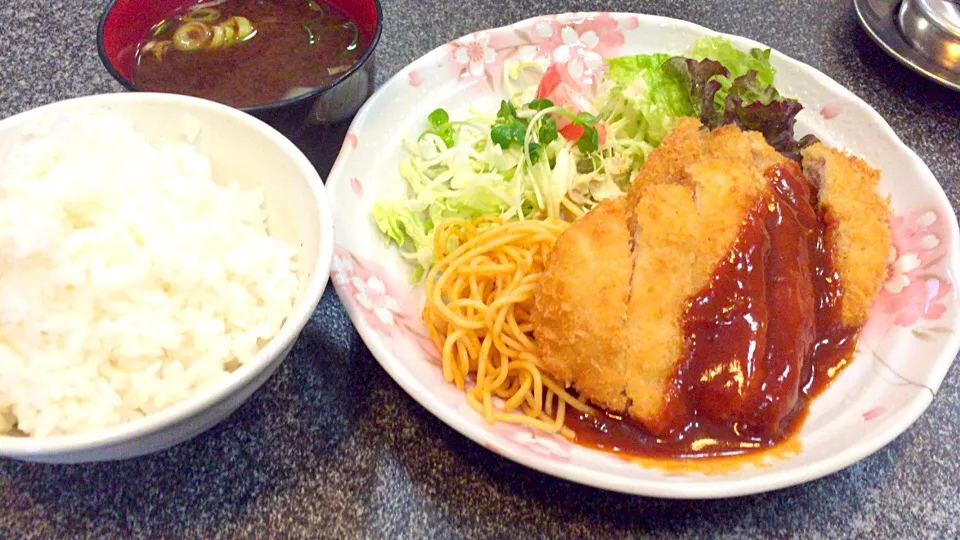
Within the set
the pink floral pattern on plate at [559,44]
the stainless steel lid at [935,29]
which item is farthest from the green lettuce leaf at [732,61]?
the stainless steel lid at [935,29]

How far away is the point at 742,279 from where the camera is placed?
1576 millimetres

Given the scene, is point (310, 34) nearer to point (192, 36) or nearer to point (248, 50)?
point (248, 50)

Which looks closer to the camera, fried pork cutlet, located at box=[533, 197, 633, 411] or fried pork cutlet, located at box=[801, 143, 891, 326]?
fried pork cutlet, located at box=[533, 197, 633, 411]

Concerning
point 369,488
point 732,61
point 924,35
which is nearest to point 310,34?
point 369,488

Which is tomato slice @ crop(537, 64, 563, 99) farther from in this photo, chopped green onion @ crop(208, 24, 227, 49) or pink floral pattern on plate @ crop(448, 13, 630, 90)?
chopped green onion @ crop(208, 24, 227, 49)

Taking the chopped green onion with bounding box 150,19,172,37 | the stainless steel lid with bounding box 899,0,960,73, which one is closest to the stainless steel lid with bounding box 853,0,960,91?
the stainless steel lid with bounding box 899,0,960,73

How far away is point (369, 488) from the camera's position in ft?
4.79

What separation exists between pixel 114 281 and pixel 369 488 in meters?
0.68

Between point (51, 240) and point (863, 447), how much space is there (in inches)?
64.3

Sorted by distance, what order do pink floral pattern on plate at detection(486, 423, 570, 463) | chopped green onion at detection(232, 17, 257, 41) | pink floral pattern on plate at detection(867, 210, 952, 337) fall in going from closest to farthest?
pink floral pattern on plate at detection(486, 423, 570, 463) → pink floral pattern on plate at detection(867, 210, 952, 337) → chopped green onion at detection(232, 17, 257, 41)

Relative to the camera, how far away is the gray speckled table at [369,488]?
4.58 feet

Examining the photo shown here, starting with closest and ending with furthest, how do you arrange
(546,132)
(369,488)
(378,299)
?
(369,488)
(378,299)
(546,132)

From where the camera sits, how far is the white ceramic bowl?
103 centimetres

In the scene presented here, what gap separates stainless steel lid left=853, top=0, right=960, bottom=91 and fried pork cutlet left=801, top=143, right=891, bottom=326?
2.41ft
